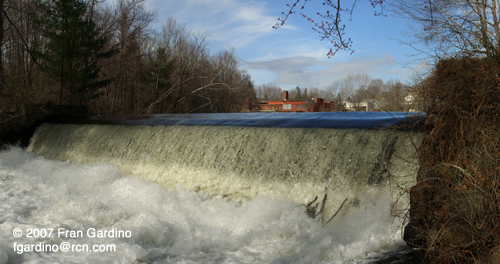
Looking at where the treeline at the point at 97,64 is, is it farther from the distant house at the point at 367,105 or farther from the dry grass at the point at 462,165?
the dry grass at the point at 462,165

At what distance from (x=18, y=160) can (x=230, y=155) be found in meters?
7.45

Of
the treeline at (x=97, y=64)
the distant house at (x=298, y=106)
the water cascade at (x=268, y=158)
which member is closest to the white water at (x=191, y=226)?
the water cascade at (x=268, y=158)

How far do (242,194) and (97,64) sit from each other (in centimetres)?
1996

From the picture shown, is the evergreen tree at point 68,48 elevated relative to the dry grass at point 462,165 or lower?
elevated

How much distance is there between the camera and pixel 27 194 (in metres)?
6.16

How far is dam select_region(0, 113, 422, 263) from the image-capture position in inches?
160

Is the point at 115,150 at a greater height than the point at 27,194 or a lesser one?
greater

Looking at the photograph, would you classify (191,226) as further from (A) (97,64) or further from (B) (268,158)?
(A) (97,64)

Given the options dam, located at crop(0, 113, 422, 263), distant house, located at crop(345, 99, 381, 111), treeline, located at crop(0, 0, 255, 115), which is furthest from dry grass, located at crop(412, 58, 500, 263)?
treeline, located at crop(0, 0, 255, 115)

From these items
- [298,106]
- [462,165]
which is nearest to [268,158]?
[462,165]

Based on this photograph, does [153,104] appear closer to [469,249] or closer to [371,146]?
[371,146]

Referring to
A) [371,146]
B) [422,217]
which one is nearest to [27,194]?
[371,146]

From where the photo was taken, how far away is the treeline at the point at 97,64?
15969 millimetres

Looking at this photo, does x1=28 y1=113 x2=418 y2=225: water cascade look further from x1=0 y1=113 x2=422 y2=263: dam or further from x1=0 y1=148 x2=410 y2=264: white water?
x1=0 y1=148 x2=410 y2=264: white water
